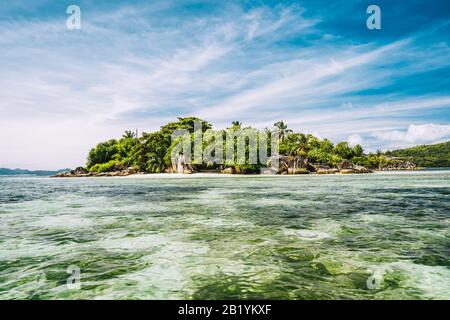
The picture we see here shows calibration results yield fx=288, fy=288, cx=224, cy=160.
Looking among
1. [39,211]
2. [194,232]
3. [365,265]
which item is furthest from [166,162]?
[365,265]

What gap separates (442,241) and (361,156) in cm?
9462

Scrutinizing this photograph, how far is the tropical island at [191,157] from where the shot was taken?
63.3 m

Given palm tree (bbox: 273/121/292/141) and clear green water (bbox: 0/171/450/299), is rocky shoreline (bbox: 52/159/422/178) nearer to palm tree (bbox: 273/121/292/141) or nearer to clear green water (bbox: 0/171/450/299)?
palm tree (bbox: 273/121/292/141)

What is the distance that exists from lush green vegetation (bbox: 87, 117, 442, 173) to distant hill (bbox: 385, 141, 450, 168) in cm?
9724

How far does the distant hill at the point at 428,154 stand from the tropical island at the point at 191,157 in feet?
319

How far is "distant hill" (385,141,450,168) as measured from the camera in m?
166

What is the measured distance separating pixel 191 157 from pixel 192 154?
67cm

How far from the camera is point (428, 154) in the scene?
181000 millimetres

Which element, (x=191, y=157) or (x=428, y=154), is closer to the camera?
(x=191, y=157)

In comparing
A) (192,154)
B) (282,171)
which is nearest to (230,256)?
(192,154)

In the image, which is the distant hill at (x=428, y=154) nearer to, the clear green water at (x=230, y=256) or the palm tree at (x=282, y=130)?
the palm tree at (x=282, y=130)

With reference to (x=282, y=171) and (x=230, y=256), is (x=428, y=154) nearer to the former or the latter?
(x=282, y=171)

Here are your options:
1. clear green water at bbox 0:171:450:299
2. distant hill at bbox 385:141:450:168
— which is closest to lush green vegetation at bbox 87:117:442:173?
clear green water at bbox 0:171:450:299
